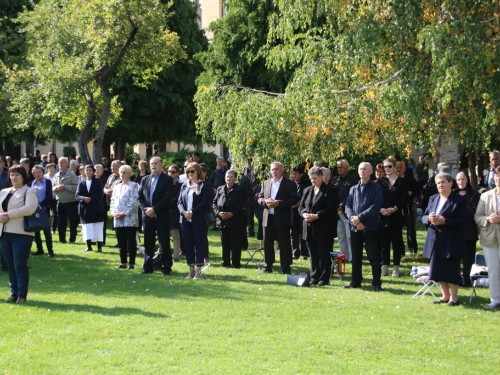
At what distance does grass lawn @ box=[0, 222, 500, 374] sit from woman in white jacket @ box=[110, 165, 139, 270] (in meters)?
1.36

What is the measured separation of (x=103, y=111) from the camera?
21766mm

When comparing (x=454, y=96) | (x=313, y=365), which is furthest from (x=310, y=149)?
(x=313, y=365)

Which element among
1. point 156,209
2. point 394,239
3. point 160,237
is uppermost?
point 156,209

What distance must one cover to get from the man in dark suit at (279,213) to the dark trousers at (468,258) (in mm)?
3205

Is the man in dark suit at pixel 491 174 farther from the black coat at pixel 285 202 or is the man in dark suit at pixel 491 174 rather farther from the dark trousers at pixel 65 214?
the dark trousers at pixel 65 214

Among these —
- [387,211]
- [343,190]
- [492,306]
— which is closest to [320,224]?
[387,211]

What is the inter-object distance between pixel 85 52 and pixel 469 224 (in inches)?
530

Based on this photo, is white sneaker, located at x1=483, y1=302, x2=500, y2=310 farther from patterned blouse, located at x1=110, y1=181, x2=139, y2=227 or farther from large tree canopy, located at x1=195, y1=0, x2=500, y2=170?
patterned blouse, located at x1=110, y1=181, x2=139, y2=227

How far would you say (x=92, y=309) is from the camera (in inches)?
372

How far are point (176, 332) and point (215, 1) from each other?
40.8 metres

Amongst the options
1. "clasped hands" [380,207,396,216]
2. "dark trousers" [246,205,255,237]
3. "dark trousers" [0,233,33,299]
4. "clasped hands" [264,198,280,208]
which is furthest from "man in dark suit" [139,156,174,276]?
"dark trousers" [246,205,255,237]

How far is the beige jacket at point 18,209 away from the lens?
973cm

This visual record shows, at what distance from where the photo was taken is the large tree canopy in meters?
10.9

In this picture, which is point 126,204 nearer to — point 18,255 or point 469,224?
point 18,255
